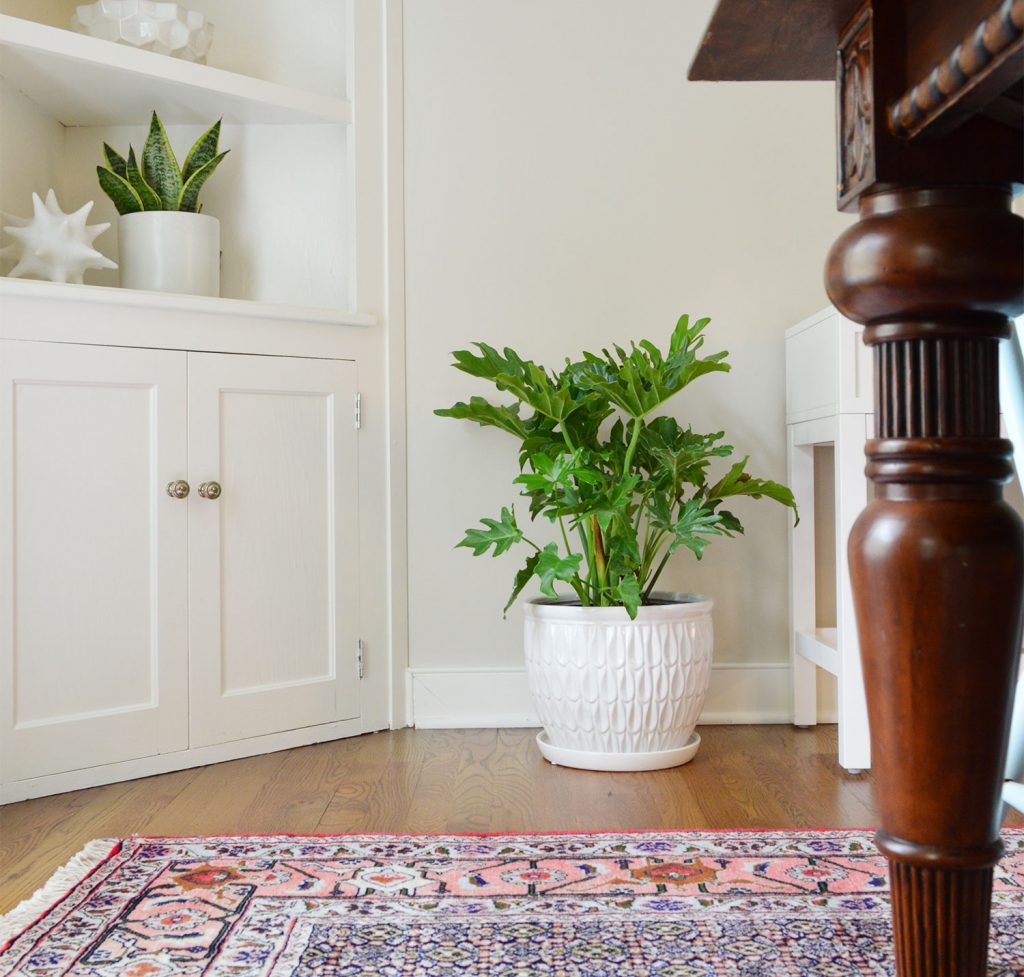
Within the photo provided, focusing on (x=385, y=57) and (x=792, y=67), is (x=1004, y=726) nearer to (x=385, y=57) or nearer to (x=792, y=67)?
(x=792, y=67)

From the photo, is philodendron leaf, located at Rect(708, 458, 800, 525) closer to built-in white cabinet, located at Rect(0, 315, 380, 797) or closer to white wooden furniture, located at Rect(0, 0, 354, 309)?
built-in white cabinet, located at Rect(0, 315, 380, 797)

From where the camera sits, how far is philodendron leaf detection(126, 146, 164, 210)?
213cm

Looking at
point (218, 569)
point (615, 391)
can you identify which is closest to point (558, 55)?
point (615, 391)

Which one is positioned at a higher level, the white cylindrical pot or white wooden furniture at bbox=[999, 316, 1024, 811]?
the white cylindrical pot

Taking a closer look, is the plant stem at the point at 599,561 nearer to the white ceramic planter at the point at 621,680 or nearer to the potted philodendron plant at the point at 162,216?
the white ceramic planter at the point at 621,680

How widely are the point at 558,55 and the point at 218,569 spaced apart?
4.44 ft

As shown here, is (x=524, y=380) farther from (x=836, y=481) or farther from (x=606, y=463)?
(x=836, y=481)

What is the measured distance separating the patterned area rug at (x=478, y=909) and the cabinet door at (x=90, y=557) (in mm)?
421

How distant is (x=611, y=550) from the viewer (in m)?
1.98

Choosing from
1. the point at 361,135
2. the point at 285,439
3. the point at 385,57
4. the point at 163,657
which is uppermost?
the point at 385,57

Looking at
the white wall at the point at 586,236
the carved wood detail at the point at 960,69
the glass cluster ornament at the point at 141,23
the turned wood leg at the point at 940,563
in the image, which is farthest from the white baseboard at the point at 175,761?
the carved wood detail at the point at 960,69

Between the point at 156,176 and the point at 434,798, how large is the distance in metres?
1.36

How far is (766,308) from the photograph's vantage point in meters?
2.37

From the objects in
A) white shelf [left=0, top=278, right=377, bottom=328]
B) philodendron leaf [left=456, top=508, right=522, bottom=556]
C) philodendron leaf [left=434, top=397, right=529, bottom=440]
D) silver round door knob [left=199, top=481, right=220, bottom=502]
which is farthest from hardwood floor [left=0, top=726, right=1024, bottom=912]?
white shelf [left=0, top=278, right=377, bottom=328]
